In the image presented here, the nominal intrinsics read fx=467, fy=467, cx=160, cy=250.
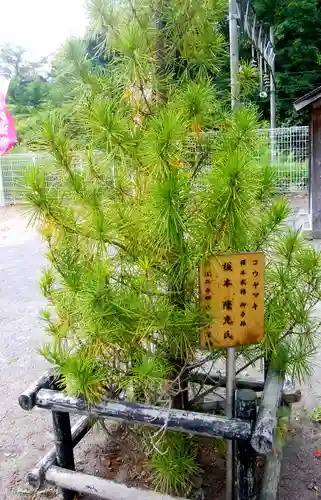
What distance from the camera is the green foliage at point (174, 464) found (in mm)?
2111

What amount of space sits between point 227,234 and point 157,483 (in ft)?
4.23

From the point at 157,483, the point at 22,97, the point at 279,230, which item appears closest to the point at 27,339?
the point at 157,483

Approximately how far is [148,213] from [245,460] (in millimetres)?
1069

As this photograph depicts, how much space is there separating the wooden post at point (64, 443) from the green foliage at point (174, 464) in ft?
1.41

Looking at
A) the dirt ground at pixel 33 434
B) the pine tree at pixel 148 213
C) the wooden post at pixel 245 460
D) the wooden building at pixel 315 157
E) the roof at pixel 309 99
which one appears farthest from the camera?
the wooden building at pixel 315 157

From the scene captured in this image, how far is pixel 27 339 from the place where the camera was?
14.6 ft

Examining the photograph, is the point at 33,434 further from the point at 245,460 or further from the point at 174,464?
the point at 245,460

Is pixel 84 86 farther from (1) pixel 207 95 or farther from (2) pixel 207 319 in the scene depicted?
(2) pixel 207 319

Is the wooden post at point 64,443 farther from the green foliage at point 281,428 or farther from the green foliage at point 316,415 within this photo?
the green foliage at point 316,415

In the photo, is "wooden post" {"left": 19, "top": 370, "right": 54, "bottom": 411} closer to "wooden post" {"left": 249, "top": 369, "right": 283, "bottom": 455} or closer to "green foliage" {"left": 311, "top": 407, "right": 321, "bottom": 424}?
"wooden post" {"left": 249, "top": 369, "right": 283, "bottom": 455}

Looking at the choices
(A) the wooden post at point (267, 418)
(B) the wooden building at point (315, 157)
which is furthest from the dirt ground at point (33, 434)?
(B) the wooden building at point (315, 157)

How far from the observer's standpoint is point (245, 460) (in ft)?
6.14

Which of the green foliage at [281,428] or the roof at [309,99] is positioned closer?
the green foliage at [281,428]

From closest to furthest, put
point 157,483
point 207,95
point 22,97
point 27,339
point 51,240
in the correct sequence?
point 207,95 → point 51,240 → point 157,483 → point 27,339 → point 22,97
